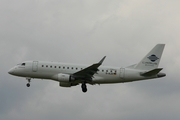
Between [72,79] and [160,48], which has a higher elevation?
[160,48]

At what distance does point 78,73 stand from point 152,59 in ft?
36.4

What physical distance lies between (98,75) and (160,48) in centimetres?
1007

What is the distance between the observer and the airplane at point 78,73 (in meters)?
62.6

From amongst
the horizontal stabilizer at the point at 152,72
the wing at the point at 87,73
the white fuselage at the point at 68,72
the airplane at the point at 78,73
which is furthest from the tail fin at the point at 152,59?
the wing at the point at 87,73

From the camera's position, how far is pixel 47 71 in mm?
62812

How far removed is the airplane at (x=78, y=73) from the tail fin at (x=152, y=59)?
0.97 m

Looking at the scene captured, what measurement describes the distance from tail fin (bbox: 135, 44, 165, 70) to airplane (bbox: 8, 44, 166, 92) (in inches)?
38.4

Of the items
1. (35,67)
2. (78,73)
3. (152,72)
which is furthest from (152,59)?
(35,67)

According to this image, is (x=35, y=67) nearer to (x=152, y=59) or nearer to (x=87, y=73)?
(x=87, y=73)

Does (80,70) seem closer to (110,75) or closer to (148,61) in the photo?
(110,75)

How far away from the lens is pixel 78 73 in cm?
6228

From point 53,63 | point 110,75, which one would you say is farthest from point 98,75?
point 53,63

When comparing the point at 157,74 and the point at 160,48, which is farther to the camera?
the point at 160,48

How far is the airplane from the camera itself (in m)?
62.6
